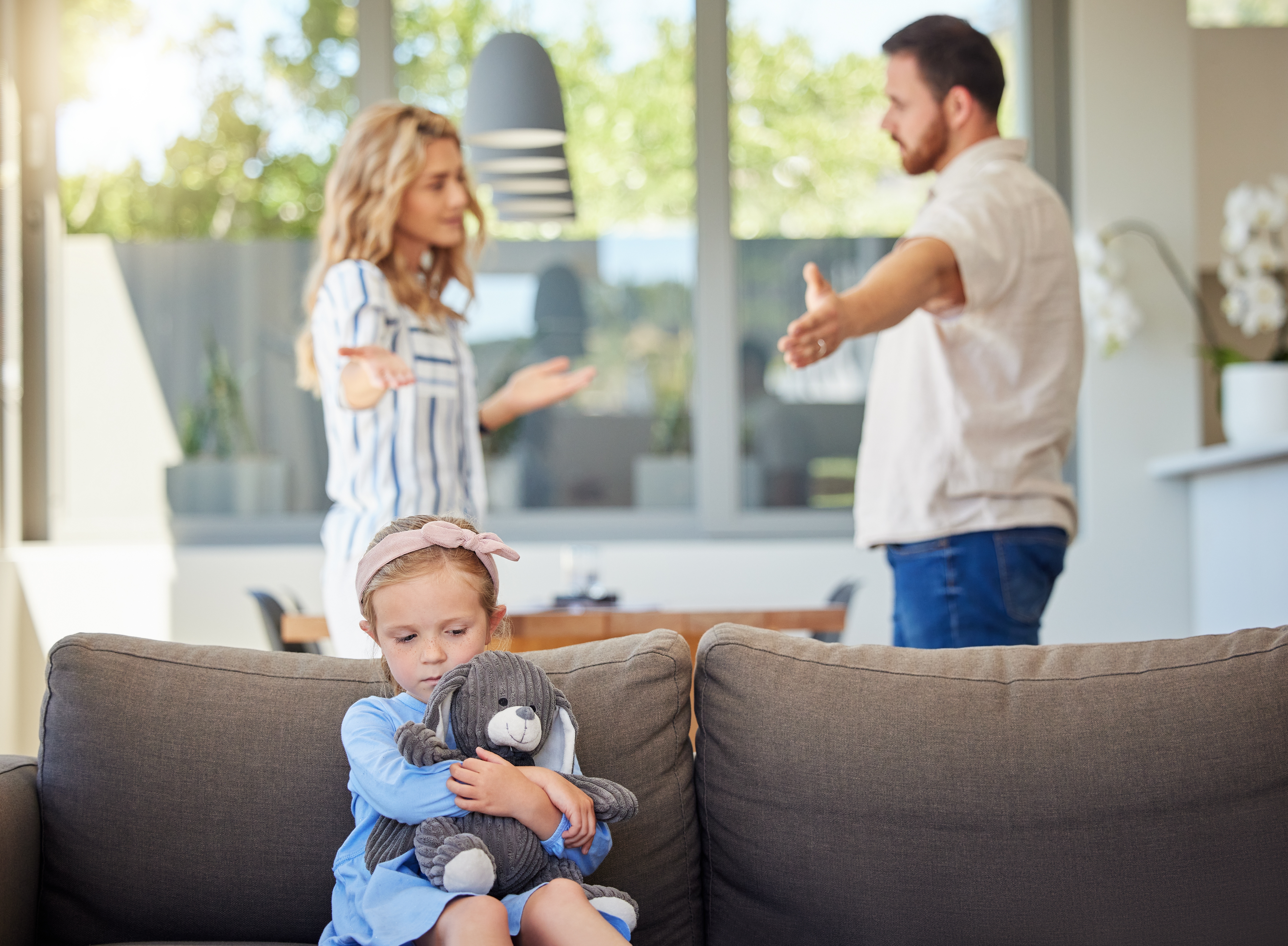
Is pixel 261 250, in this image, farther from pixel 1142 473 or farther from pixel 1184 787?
pixel 1184 787

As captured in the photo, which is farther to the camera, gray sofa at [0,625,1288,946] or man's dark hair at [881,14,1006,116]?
man's dark hair at [881,14,1006,116]

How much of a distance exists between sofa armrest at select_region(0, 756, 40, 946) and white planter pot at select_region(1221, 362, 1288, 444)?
336 centimetres

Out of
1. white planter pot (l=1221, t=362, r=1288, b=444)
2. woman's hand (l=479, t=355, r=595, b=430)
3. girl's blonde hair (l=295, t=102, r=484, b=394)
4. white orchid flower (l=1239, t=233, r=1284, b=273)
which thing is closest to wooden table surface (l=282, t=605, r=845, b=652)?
woman's hand (l=479, t=355, r=595, b=430)

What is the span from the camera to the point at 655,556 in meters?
4.13

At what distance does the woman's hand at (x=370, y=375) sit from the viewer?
1.96 m

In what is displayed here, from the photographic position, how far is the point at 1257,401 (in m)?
3.62

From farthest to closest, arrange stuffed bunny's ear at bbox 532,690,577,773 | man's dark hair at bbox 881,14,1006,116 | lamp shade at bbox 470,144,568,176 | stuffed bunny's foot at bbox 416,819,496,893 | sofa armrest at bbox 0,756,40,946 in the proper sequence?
1. lamp shade at bbox 470,144,568,176
2. man's dark hair at bbox 881,14,1006,116
3. sofa armrest at bbox 0,756,40,946
4. stuffed bunny's ear at bbox 532,690,577,773
5. stuffed bunny's foot at bbox 416,819,496,893

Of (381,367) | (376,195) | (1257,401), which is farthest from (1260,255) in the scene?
(381,367)

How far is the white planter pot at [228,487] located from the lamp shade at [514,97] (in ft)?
5.88

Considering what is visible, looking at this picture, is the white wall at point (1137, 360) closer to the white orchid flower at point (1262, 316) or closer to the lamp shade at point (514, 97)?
the white orchid flower at point (1262, 316)

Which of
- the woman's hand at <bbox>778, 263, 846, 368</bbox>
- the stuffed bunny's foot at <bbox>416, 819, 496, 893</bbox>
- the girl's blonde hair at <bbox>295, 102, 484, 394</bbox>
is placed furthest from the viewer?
the girl's blonde hair at <bbox>295, 102, 484, 394</bbox>

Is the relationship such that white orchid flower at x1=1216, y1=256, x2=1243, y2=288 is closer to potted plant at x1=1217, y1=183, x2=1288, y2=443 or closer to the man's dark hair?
potted plant at x1=1217, y1=183, x2=1288, y2=443

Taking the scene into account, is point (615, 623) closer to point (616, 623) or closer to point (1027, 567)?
point (616, 623)

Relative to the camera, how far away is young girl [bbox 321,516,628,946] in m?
1.26
